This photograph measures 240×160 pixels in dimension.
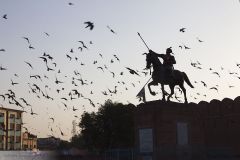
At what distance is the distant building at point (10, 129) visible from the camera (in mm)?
110938

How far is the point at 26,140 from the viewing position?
12962 cm

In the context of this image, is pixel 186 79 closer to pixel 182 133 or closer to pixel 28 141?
pixel 182 133

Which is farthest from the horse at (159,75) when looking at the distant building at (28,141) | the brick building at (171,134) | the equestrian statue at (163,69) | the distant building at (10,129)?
the distant building at (28,141)

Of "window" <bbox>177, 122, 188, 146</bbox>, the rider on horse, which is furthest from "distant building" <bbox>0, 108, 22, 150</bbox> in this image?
the rider on horse

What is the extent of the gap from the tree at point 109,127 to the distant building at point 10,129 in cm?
3613

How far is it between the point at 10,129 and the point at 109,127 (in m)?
48.0

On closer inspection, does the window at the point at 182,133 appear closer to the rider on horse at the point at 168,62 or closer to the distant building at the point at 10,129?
the rider on horse at the point at 168,62

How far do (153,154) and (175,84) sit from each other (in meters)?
4.53

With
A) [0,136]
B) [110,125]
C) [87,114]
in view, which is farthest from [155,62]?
[0,136]

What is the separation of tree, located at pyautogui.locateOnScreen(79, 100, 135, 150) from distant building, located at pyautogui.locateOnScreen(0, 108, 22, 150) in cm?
3613

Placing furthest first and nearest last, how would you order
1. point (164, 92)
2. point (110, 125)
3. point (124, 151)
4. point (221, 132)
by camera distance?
point (110, 125)
point (221, 132)
point (124, 151)
point (164, 92)

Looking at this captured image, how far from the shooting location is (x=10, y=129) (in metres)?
115

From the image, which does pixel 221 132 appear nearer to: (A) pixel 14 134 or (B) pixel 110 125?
(B) pixel 110 125

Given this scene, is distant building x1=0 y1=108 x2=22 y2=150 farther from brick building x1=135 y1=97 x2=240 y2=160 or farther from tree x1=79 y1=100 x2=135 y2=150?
brick building x1=135 y1=97 x2=240 y2=160
